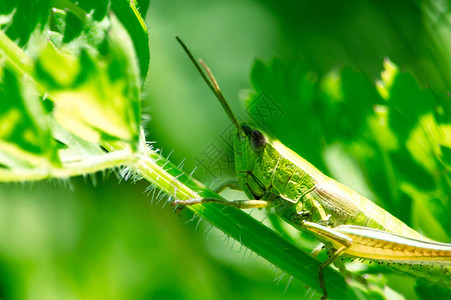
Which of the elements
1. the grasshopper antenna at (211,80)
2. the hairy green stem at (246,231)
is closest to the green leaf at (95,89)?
the hairy green stem at (246,231)

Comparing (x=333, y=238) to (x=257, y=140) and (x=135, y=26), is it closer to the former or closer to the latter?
(x=257, y=140)

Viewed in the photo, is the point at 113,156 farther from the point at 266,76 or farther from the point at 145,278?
the point at 145,278

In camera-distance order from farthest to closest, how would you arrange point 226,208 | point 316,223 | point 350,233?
point 316,223
point 350,233
point 226,208

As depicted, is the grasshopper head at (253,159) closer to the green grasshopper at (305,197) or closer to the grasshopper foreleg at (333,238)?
the green grasshopper at (305,197)

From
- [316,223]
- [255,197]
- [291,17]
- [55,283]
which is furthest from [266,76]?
[291,17]

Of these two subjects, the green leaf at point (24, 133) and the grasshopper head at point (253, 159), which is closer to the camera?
the green leaf at point (24, 133)

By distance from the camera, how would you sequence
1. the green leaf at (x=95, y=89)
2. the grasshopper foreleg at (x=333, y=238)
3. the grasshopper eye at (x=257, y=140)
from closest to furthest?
the green leaf at (x=95, y=89), the grasshopper foreleg at (x=333, y=238), the grasshopper eye at (x=257, y=140)

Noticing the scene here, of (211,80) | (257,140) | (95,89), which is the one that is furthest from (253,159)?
(95,89)
